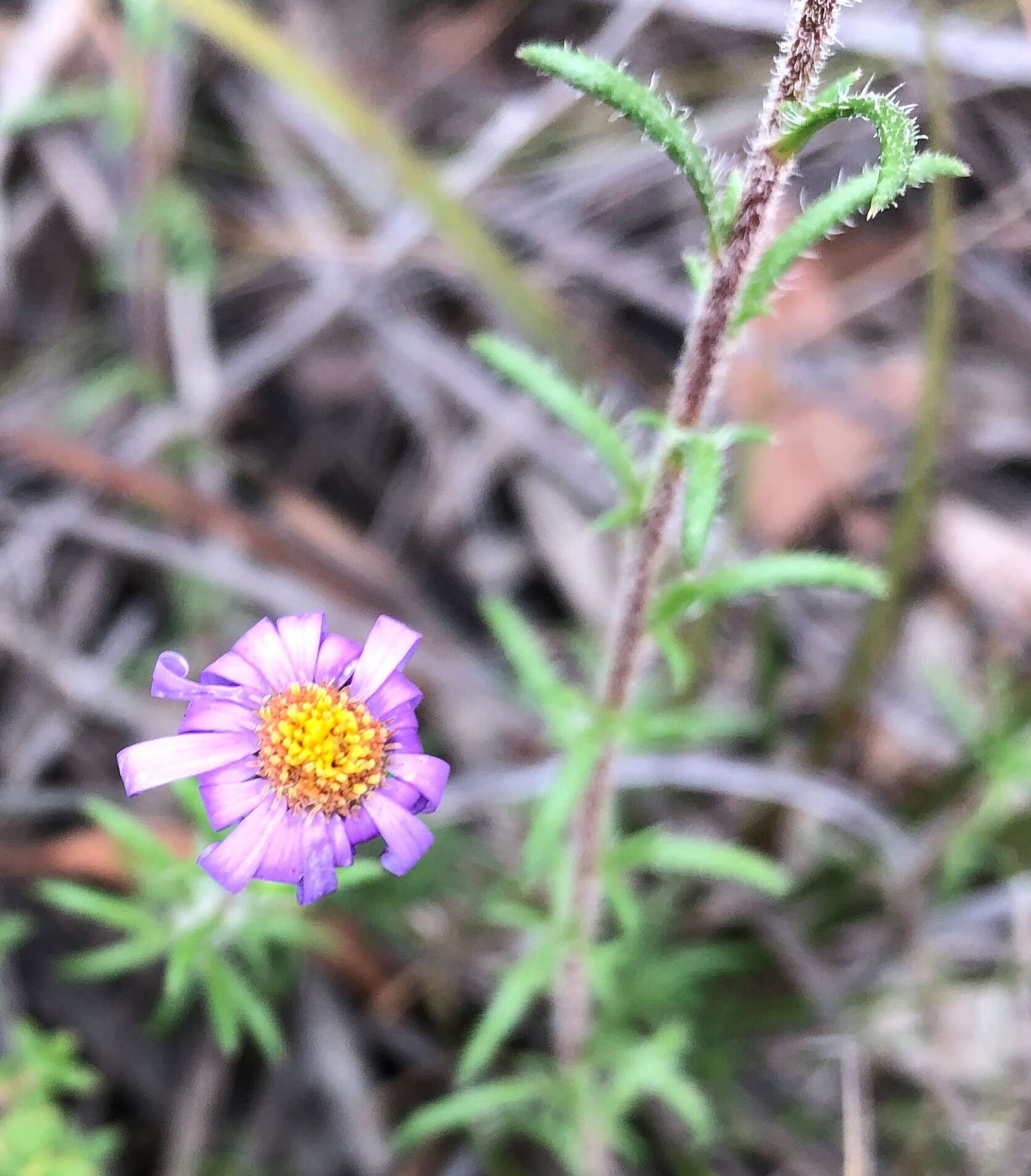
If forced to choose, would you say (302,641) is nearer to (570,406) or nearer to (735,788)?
(570,406)

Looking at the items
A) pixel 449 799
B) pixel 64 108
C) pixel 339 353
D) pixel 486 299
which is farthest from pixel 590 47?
pixel 449 799

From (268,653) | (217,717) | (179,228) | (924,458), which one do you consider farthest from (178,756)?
(179,228)

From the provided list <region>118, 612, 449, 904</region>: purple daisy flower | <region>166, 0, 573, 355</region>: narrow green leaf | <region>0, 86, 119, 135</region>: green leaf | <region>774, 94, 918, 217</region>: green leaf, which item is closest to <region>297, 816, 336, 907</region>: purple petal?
<region>118, 612, 449, 904</region>: purple daisy flower

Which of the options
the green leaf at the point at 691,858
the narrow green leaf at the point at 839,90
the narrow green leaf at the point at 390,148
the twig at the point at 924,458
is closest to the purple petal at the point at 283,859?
the green leaf at the point at 691,858

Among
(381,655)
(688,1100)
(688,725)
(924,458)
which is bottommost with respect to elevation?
(688,1100)

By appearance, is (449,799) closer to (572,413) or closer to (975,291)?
(572,413)

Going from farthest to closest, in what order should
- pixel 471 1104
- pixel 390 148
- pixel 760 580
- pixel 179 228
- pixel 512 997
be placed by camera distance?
pixel 179 228
pixel 390 148
pixel 471 1104
pixel 512 997
pixel 760 580

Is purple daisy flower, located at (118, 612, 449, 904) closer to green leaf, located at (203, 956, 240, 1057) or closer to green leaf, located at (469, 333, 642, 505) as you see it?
green leaf, located at (469, 333, 642, 505)
